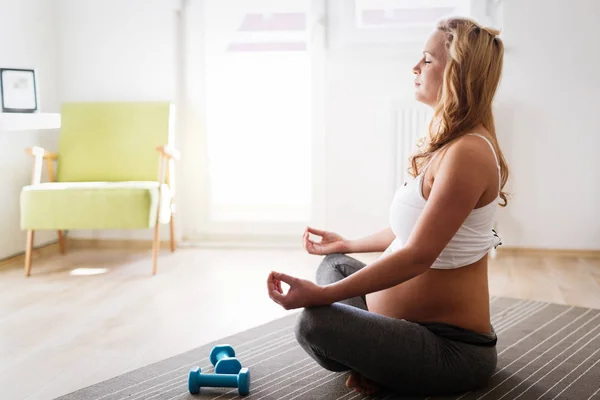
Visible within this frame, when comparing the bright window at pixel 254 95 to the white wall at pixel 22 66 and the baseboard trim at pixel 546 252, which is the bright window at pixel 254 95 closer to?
the white wall at pixel 22 66

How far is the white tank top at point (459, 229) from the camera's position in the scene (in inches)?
64.7

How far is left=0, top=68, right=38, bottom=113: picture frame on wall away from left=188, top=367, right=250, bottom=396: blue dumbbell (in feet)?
6.37

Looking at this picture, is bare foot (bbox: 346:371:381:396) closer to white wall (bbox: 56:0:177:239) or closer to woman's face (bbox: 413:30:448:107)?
woman's face (bbox: 413:30:448:107)

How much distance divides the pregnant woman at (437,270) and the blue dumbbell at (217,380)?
0.22m

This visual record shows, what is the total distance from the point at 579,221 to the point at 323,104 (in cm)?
139

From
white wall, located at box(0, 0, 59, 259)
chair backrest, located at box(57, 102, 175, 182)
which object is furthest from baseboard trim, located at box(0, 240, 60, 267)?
chair backrest, located at box(57, 102, 175, 182)

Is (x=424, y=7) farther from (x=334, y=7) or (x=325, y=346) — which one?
(x=325, y=346)

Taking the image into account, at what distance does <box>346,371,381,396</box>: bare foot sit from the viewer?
1.79 metres

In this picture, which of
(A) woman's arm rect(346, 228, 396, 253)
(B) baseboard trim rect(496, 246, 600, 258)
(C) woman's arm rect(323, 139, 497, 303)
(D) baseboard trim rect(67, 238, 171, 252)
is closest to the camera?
(C) woman's arm rect(323, 139, 497, 303)

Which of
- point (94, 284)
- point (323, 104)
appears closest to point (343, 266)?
point (94, 284)

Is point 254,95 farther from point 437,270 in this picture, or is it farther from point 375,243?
point 437,270

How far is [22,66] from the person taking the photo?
3.68m

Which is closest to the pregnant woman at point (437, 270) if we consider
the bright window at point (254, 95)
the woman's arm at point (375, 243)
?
the woman's arm at point (375, 243)

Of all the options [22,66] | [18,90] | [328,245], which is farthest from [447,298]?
[22,66]
